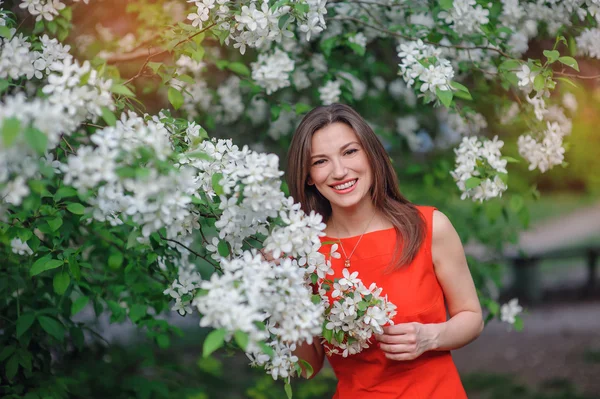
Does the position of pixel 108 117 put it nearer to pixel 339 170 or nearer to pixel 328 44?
pixel 339 170

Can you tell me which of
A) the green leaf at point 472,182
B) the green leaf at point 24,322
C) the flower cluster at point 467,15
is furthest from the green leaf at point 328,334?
the flower cluster at point 467,15

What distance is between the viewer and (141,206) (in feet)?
5.10

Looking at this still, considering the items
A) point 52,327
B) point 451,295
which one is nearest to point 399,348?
point 451,295

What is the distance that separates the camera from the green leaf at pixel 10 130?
4.37ft

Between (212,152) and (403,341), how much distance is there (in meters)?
0.92

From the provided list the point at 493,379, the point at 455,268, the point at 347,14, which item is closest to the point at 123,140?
the point at 455,268

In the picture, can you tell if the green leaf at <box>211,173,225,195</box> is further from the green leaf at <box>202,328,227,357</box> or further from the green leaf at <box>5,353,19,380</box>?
the green leaf at <box>5,353,19,380</box>

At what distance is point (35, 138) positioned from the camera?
1370 mm

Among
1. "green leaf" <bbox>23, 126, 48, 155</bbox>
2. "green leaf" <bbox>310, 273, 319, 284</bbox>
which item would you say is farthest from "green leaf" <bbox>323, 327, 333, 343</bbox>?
"green leaf" <bbox>23, 126, 48, 155</bbox>

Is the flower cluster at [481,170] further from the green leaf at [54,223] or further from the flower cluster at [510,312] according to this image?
the green leaf at [54,223]

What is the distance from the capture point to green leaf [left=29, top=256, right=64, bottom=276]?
2.20m

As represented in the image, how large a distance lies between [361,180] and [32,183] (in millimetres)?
1247

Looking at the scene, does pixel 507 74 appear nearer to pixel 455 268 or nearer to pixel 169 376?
pixel 455 268

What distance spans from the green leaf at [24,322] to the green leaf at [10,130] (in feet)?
4.83
